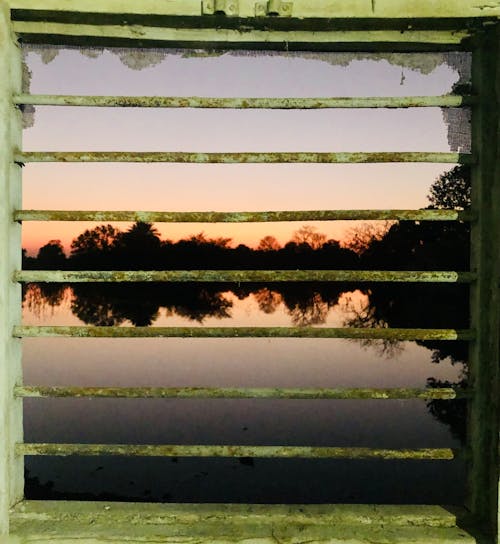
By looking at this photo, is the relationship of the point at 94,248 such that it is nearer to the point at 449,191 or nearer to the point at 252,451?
the point at 449,191

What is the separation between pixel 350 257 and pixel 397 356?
703cm

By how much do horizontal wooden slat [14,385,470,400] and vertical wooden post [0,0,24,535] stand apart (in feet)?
0.26

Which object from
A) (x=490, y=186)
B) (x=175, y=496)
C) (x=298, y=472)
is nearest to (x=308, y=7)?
(x=490, y=186)

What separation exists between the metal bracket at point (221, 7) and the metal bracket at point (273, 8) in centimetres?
7

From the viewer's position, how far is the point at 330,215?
1.77 metres

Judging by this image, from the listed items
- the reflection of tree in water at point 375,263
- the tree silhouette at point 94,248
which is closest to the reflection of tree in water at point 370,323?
the reflection of tree in water at point 375,263

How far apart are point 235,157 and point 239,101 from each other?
19 centimetres

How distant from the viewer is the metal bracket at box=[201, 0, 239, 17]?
5.43 feet

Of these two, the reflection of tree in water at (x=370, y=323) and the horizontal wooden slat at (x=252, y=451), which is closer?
the horizontal wooden slat at (x=252, y=451)

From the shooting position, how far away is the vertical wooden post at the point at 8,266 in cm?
170

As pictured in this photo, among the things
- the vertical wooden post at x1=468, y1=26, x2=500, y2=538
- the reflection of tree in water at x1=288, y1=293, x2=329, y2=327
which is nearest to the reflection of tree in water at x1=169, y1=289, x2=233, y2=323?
the reflection of tree in water at x1=288, y1=293, x2=329, y2=327

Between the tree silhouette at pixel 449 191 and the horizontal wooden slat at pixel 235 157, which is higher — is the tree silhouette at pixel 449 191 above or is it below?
above

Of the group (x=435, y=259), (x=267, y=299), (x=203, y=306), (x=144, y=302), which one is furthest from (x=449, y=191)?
(x=144, y=302)

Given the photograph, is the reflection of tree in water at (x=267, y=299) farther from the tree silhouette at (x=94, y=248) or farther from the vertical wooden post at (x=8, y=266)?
the vertical wooden post at (x=8, y=266)
